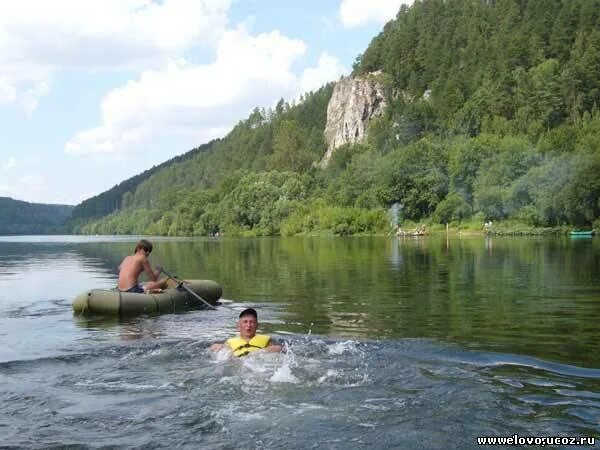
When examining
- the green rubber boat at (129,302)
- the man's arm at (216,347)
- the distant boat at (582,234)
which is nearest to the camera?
the man's arm at (216,347)

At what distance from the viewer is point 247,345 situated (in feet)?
39.2

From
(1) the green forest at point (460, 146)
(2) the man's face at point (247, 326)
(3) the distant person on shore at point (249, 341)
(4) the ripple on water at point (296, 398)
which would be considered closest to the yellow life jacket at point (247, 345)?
(3) the distant person on shore at point (249, 341)

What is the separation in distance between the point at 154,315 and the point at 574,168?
75263 mm

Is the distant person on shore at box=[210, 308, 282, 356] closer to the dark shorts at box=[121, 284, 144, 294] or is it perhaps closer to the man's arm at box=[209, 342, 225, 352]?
the man's arm at box=[209, 342, 225, 352]

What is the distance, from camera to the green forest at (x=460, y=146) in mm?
94062

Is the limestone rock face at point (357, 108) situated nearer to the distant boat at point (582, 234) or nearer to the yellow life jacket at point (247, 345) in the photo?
the distant boat at point (582, 234)

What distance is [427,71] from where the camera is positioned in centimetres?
18362

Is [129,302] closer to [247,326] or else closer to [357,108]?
[247,326]

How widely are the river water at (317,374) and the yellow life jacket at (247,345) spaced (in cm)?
22

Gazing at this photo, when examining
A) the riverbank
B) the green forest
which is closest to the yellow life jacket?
the riverbank

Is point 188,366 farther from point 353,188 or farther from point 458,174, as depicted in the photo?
point 353,188

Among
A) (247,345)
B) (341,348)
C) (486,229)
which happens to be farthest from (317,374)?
(486,229)

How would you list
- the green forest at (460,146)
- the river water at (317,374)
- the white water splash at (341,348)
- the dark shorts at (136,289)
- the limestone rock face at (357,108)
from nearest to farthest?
the river water at (317,374)
the white water splash at (341,348)
the dark shorts at (136,289)
the green forest at (460,146)
the limestone rock face at (357,108)

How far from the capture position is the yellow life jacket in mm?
11867
